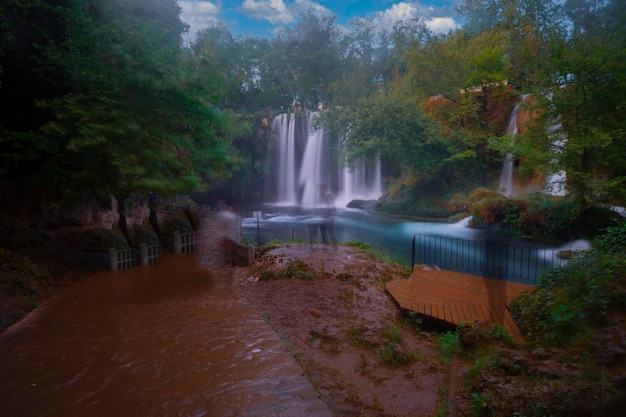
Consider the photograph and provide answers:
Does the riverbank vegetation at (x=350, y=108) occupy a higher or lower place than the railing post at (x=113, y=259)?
higher

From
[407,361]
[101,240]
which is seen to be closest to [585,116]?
[407,361]

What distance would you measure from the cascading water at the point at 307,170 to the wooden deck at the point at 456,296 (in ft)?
64.2

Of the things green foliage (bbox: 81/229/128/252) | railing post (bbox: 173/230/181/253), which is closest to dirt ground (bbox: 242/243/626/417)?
railing post (bbox: 173/230/181/253)

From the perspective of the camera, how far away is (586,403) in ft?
8.74

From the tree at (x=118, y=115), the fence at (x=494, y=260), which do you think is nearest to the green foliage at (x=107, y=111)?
the tree at (x=118, y=115)

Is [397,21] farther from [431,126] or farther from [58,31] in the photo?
[58,31]

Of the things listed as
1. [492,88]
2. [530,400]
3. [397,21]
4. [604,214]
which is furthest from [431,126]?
[530,400]

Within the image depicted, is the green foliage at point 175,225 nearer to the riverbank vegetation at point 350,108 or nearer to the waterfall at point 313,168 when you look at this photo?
the riverbank vegetation at point 350,108

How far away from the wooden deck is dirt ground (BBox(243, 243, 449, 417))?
0.36 metres

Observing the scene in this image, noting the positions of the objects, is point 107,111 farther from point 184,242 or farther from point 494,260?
point 494,260

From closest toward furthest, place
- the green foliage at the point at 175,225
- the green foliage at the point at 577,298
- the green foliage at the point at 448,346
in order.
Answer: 1. the green foliage at the point at 577,298
2. the green foliage at the point at 448,346
3. the green foliage at the point at 175,225

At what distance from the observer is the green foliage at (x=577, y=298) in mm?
4242

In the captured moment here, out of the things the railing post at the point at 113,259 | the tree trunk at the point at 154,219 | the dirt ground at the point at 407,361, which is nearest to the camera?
the dirt ground at the point at 407,361

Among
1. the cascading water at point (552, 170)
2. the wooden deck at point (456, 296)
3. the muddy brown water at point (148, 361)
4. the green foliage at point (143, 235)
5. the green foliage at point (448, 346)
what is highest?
the cascading water at point (552, 170)
